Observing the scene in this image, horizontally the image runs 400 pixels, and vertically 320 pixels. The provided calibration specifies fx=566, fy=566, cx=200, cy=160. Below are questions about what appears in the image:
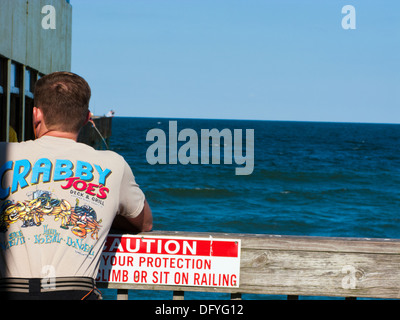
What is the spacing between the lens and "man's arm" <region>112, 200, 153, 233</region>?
2.58 m

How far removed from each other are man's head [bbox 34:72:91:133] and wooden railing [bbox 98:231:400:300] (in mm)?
713

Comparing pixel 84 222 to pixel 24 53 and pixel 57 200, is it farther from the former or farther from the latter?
pixel 24 53

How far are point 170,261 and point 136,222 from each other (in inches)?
10.5

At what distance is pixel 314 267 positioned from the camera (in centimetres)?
271

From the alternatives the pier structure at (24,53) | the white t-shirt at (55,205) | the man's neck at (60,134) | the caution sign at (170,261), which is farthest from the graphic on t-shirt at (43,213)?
the pier structure at (24,53)

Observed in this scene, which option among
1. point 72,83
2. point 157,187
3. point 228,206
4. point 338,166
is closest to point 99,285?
point 72,83

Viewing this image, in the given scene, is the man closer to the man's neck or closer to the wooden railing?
the man's neck

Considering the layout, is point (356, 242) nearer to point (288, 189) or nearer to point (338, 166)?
point (288, 189)

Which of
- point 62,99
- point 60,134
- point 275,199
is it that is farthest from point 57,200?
point 275,199

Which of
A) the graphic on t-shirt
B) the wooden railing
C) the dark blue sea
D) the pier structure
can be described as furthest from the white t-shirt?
the dark blue sea

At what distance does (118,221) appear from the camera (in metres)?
2.61

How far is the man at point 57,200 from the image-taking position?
217 cm

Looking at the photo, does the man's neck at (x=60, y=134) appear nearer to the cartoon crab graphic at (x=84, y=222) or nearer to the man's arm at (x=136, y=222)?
the cartoon crab graphic at (x=84, y=222)
